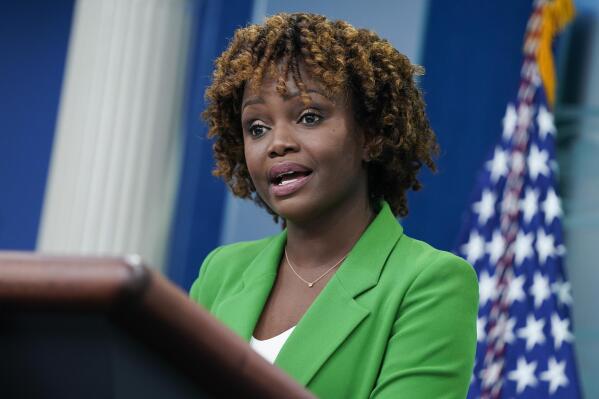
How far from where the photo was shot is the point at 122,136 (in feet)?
17.3

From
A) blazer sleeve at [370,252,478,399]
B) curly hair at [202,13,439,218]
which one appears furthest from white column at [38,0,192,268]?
blazer sleeve at [370,252,478,399]

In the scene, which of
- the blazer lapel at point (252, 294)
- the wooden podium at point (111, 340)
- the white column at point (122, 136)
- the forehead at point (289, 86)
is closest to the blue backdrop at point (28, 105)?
the white column at point (122, 136)

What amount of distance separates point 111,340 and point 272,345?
108 centimetres

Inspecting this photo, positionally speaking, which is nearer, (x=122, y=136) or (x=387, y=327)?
(x=387, y=327)

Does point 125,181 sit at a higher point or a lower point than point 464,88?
lower

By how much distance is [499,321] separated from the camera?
448 centimetres

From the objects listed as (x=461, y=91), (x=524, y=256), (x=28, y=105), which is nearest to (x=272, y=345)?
(x=524, y=256)

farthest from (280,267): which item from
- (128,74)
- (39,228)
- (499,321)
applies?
(39,228)

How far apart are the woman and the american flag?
2421 millimetres

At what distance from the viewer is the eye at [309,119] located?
73.9 inches

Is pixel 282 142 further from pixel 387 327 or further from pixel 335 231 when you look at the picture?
pixel 387 327

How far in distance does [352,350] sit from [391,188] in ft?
1.66

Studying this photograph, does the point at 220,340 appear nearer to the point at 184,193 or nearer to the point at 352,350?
the point at 352,350

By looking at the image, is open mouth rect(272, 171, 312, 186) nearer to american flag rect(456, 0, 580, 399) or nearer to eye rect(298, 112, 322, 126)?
eye rect(298, 112, 322, 126)
